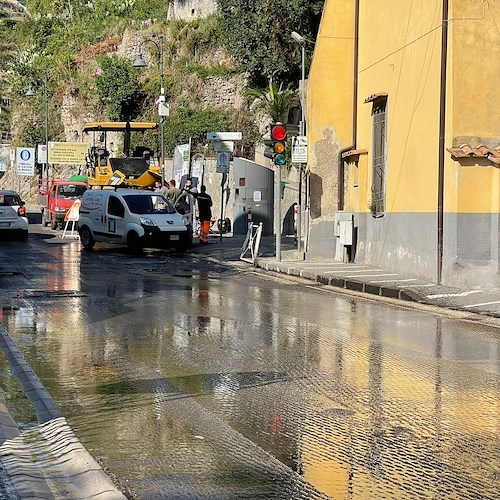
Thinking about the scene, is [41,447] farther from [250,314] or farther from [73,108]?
[73,108]

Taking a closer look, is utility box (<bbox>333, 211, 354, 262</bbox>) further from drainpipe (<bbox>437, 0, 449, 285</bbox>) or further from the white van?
drainpipe (<bbox>437, 0, 449, 285</bbox>)

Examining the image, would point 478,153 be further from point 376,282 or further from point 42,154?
point 42,154

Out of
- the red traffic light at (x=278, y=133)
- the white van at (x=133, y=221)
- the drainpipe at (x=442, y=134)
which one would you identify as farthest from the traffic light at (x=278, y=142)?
the drainpipe at (x=442, y=134)

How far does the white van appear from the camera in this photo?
28.9 m

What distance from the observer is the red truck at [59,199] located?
1660 inches

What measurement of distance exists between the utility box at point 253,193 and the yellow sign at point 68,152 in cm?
2592

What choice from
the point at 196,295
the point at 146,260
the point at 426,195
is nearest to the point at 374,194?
the point at 426,195

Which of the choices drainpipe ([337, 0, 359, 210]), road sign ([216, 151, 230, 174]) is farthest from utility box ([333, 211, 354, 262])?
road sign ([216, 151, 230, 174])

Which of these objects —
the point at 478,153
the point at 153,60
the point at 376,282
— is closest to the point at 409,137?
the point at 478,153

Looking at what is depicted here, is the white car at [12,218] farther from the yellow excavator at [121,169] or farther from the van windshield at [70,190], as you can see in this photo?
the van windshield at [70,190]

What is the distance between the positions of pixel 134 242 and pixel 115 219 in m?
1.32

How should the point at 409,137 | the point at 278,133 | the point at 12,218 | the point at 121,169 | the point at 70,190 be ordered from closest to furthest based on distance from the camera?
1. the point at 409,137
2. the point at 278,133
3. the point at 12,218
4. the point at 121,169
5. the point at 70,190

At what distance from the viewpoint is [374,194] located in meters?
24.8

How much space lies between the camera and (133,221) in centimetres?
2911
